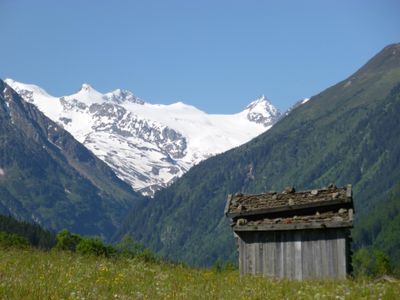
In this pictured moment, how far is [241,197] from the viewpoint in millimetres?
29953

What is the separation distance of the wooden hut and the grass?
5279mm

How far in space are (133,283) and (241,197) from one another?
1269cm

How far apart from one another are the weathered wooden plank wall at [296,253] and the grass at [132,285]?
5.21 m

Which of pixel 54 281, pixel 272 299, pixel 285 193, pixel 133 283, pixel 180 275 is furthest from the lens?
pixel 285 193

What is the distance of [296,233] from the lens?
1019 inches

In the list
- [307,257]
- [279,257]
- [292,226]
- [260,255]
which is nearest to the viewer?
[307,257]

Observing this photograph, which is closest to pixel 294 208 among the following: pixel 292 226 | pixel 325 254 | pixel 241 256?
pixel 292 226

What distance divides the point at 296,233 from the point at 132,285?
1013 centimetres

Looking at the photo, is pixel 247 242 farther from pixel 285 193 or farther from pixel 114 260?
pixel 114 260

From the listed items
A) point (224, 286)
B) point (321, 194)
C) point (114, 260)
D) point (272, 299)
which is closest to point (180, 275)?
point (224, 286)

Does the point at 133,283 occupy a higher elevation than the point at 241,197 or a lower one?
lower

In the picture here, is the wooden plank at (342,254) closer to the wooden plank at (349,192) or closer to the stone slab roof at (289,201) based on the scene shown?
the stone slab roof at (289,201)

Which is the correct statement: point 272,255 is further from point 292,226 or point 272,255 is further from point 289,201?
point 289,201

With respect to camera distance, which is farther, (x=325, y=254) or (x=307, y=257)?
(x=307, y=257)
